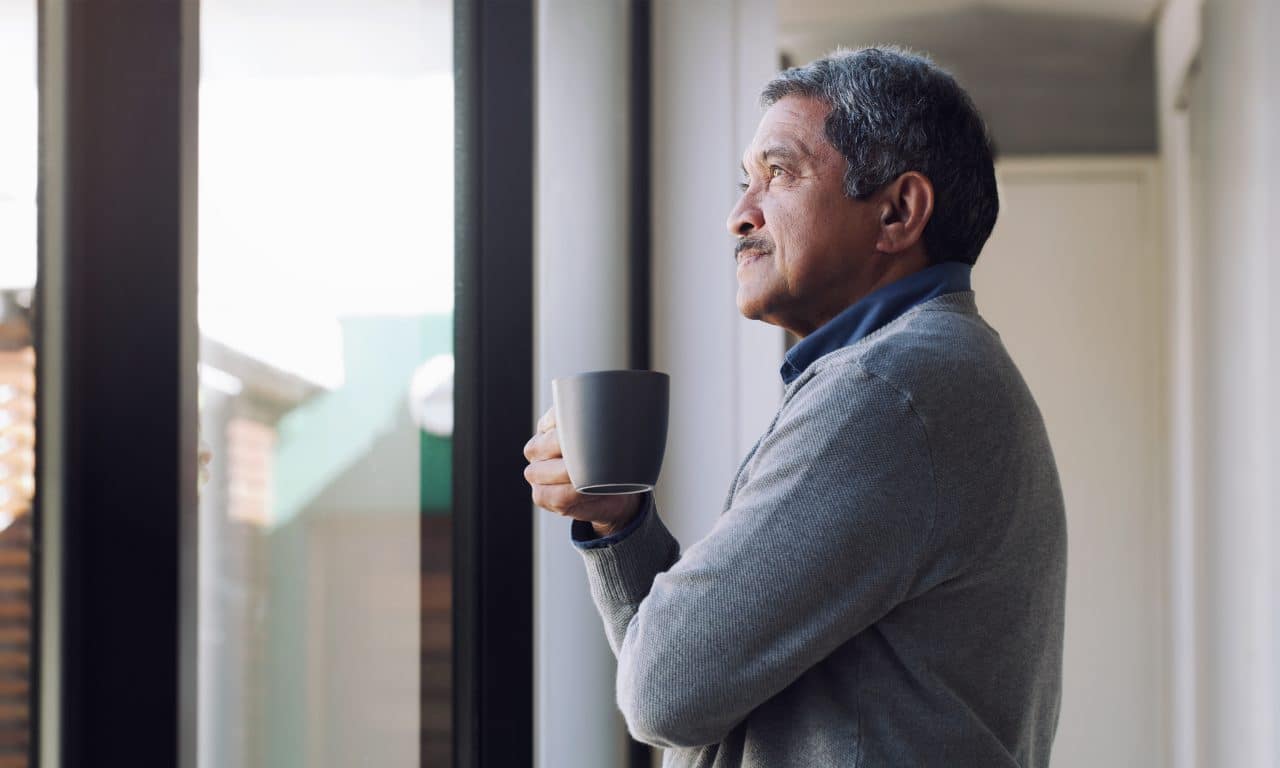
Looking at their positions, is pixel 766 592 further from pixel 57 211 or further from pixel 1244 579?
pixel 1244 579

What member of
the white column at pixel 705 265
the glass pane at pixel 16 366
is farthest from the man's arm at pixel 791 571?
the white column at pixel 705 265

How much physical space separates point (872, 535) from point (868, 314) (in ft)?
0.78

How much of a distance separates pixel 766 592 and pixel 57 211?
495 mm

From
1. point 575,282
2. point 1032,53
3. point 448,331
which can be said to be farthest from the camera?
point 1032,53

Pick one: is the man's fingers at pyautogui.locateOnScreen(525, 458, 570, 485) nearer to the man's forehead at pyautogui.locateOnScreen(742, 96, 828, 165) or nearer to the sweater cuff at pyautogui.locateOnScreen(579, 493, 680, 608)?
the sweater cuff at pyautogui.locateOnScreen(579, 493, 680, 608)

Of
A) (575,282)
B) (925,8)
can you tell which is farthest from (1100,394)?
(575,282)

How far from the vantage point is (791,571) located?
2.79ft

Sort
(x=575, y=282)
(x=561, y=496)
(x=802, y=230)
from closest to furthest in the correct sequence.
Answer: (x=561, y=496)
(x=802, y=230)
(x=575, y=282)

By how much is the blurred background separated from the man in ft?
1.07

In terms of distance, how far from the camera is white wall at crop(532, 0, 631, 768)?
5.82 feet

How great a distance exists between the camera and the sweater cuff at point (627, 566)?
998 millimetres

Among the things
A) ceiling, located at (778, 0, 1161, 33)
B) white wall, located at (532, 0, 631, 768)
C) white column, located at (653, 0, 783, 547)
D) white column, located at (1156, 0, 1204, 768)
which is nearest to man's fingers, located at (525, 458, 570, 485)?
white wall, located at (532, 0, 631, 768)

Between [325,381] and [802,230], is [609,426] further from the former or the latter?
[325,381]

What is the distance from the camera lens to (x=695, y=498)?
7.57 ft
